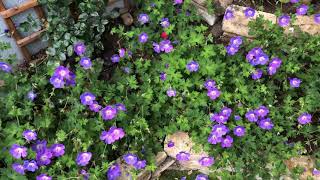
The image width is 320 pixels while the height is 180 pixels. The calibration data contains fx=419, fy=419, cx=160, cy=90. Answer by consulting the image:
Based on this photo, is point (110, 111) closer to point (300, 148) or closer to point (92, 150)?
point (92, 150)

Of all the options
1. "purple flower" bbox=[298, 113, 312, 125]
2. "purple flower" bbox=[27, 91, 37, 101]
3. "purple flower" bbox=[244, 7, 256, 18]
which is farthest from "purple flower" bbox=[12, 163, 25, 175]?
"purple flower" bbox=[244, 7, 256, 18]

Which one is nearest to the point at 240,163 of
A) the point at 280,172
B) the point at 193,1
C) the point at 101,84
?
the point at 280,172

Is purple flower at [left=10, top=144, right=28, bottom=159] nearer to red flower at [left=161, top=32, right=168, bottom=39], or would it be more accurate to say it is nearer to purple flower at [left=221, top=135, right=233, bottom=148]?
purple flower at [left=221, top=135, right=233, bottom=148]

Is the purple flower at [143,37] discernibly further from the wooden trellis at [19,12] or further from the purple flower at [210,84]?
the wooden trellis at [19,12]

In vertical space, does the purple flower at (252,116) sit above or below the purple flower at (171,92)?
below

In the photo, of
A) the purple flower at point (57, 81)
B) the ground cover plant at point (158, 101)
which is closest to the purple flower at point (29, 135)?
the ground cover plant at point (158, 101)

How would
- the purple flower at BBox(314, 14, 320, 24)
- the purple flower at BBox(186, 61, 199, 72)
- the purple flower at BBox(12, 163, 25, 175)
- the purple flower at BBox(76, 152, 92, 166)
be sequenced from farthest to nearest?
1. the purple flower at BBox(314, 14, 320, 24)
2. the purple flower at BBox(186, 61, 199, 72)
3. the purple flower at BBox(76, 152, 92, 166)
4. the purple flower at BBox(12, 163, 25, 175)

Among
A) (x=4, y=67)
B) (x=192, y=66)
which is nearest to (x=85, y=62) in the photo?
(x=4, y=67)

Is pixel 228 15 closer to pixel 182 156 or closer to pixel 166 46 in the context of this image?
pixel 166 46
